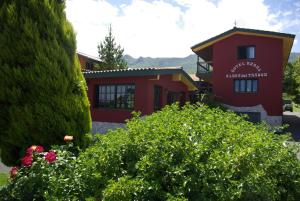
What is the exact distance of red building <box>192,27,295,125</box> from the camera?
26.2 meters

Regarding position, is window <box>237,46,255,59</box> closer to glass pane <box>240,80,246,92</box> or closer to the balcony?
glass pane <box>240,80,246,92</box>

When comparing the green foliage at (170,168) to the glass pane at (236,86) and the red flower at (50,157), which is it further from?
the glass pane at (236,86)

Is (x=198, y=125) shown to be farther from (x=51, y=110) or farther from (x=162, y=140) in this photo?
(x=51, y=110)

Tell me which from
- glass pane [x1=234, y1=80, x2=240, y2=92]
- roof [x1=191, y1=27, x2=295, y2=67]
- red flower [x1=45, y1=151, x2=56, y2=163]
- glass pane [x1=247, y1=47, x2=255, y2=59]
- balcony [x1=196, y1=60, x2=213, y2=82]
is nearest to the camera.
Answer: red flower [x1=45, y1=151, x2=56, y2=163]

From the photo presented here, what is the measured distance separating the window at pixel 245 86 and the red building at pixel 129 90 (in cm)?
822

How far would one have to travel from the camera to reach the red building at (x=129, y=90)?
18016 mm

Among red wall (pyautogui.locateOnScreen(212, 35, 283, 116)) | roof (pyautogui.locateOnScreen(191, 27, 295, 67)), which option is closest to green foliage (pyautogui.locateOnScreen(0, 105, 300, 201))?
red wall (pyautogui.locateOnScreen(212, 35, 283, 116))

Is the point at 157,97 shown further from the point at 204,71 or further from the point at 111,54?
the point at 111,54

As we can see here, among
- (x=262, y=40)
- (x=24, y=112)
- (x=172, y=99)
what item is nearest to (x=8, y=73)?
(x=24, y=112)

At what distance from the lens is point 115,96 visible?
19719mm

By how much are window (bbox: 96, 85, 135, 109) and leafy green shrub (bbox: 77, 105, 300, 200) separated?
14.0 m

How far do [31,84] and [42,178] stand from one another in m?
2.49

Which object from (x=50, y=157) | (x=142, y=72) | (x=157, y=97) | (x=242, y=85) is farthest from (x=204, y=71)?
(x=50, y=157)

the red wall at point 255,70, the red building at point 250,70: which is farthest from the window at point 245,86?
the red wall at point 255,70
